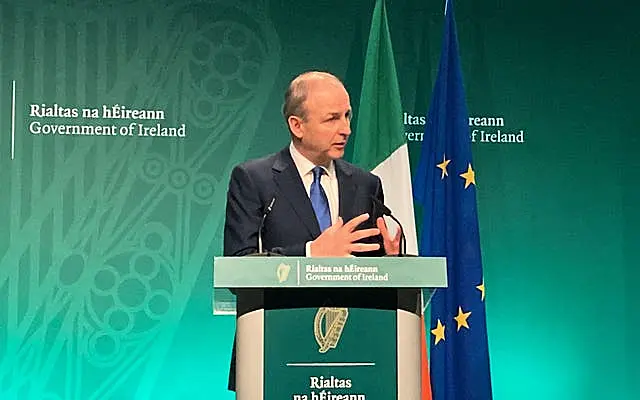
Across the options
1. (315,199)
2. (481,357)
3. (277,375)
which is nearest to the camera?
(277,375)

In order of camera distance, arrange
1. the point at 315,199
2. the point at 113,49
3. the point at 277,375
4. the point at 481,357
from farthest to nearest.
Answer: the point at 113,49 < the point at 481,357 < the point at 315,199 < the point at 277,375

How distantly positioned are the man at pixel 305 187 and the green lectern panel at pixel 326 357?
1.42ft

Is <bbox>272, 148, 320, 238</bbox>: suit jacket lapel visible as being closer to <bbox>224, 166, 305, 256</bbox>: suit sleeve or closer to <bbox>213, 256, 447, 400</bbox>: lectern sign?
<bbox>224, 166, 305, 256</bbox>: suit sleeve

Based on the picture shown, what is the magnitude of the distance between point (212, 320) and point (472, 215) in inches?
46.4

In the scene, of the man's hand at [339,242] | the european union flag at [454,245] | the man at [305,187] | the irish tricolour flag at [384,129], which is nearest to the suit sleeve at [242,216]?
the man at [305,187]

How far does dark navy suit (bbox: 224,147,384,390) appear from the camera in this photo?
8.89ft

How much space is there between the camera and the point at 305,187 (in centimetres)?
281

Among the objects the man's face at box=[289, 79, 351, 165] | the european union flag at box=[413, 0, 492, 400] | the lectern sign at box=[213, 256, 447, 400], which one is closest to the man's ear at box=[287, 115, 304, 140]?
the man's face at box=[289, 79, 351, 165]

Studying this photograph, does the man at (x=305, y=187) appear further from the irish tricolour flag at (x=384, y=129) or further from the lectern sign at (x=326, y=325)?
the irish tricolour flag at (x=384, y=129)

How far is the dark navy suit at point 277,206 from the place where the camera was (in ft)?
8.89

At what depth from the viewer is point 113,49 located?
13.5 feet

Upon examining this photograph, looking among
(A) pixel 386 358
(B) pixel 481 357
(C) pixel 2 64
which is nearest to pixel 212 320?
(B) pixel 481 357

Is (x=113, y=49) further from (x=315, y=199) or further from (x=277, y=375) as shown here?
(x=277, y=375)

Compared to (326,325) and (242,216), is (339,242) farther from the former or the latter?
(242,216)
